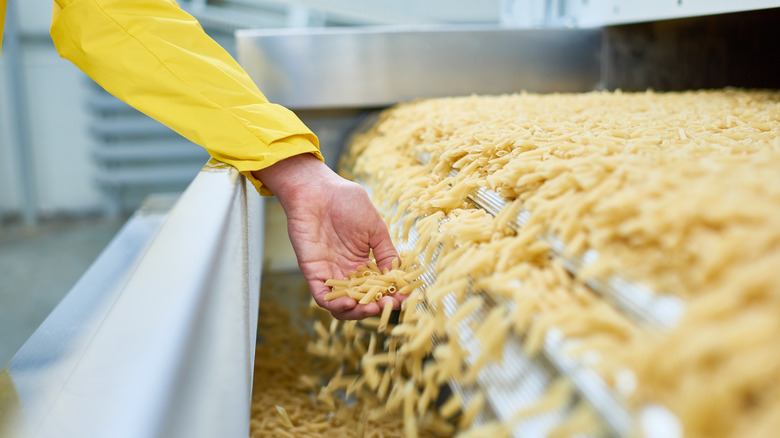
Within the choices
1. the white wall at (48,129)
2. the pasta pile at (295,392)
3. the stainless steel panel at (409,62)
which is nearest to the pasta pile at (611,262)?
the pasta pile at (295,392)

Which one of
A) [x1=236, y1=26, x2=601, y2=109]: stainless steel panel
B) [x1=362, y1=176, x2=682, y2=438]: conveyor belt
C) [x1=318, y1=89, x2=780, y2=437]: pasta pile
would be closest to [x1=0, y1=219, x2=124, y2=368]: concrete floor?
[x1=236, y1=26, x2=601, y2=109]: stainless steel panel

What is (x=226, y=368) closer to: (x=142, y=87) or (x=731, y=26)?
(x=142, y=87)

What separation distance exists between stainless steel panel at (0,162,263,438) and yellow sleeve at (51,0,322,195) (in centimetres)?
18

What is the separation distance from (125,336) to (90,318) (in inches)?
25.3

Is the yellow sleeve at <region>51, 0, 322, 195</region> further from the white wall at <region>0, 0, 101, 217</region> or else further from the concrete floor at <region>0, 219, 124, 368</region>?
the white wall at <region>0, 0, 101, 217</region>

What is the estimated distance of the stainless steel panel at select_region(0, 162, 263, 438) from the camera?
1.17 feet

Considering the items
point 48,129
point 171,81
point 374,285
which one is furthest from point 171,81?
point 48,129

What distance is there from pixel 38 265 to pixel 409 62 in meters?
2.40

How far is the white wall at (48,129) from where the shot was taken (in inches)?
131

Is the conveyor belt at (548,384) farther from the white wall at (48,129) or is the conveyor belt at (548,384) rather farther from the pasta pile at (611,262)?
the white wall at (48,129)

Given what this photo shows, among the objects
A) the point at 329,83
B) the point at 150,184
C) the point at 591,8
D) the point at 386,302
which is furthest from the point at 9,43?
the point at 386,302

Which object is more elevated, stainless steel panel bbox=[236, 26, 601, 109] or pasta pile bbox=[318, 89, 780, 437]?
stainless steel panel bbox=[236, 26, 601, 109]

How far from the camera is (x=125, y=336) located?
0.40m

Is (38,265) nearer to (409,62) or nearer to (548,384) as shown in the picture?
(409,62)
